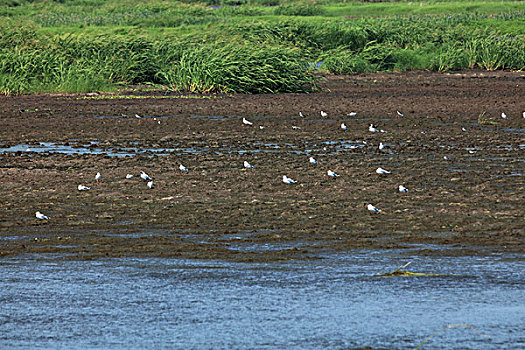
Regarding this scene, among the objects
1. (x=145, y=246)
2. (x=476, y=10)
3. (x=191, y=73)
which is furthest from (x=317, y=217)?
(x=476, y=10)

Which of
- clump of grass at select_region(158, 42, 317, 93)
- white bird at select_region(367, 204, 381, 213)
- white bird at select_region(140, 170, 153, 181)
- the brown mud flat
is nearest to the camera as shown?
the brown mud flat

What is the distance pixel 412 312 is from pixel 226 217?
3746 mm

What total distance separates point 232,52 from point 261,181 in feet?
55.7

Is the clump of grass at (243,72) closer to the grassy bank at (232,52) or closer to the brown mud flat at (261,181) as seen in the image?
the grassy bank at (232,52)

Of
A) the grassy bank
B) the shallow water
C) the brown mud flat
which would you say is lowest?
the grassy bank

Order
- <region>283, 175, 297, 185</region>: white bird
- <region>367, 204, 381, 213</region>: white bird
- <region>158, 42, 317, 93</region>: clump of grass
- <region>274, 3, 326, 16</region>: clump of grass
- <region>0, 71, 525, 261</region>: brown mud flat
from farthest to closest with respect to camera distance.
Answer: <region>274, 3, 326, 16</region>: clump of grass → <region>158, 42, 317, 93</region>: clump of grass → <region>283, 175, 297, 185</region>: white bird → <region>367, 204, 381, 213</region>: white bird → <region>0, 71, 525, 261</region>: brown mud flat

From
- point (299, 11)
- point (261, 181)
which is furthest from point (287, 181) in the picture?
point (299, 11)

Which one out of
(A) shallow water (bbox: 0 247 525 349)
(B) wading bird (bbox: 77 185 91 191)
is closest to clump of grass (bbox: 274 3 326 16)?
(B) wading bird (bbox: 77 185 91 191)

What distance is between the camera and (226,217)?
404 inches

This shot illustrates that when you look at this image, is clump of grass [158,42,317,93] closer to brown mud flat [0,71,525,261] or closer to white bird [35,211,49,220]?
brown mud flat [0,71,525,261]

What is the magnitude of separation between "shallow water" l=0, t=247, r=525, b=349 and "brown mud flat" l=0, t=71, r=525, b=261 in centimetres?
48

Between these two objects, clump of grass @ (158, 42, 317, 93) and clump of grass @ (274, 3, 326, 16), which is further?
clump of grass @ (274, 3, 326, 16)

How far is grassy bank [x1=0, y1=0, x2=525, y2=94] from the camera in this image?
28.8 metres

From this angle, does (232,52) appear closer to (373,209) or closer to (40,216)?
(373,209)
